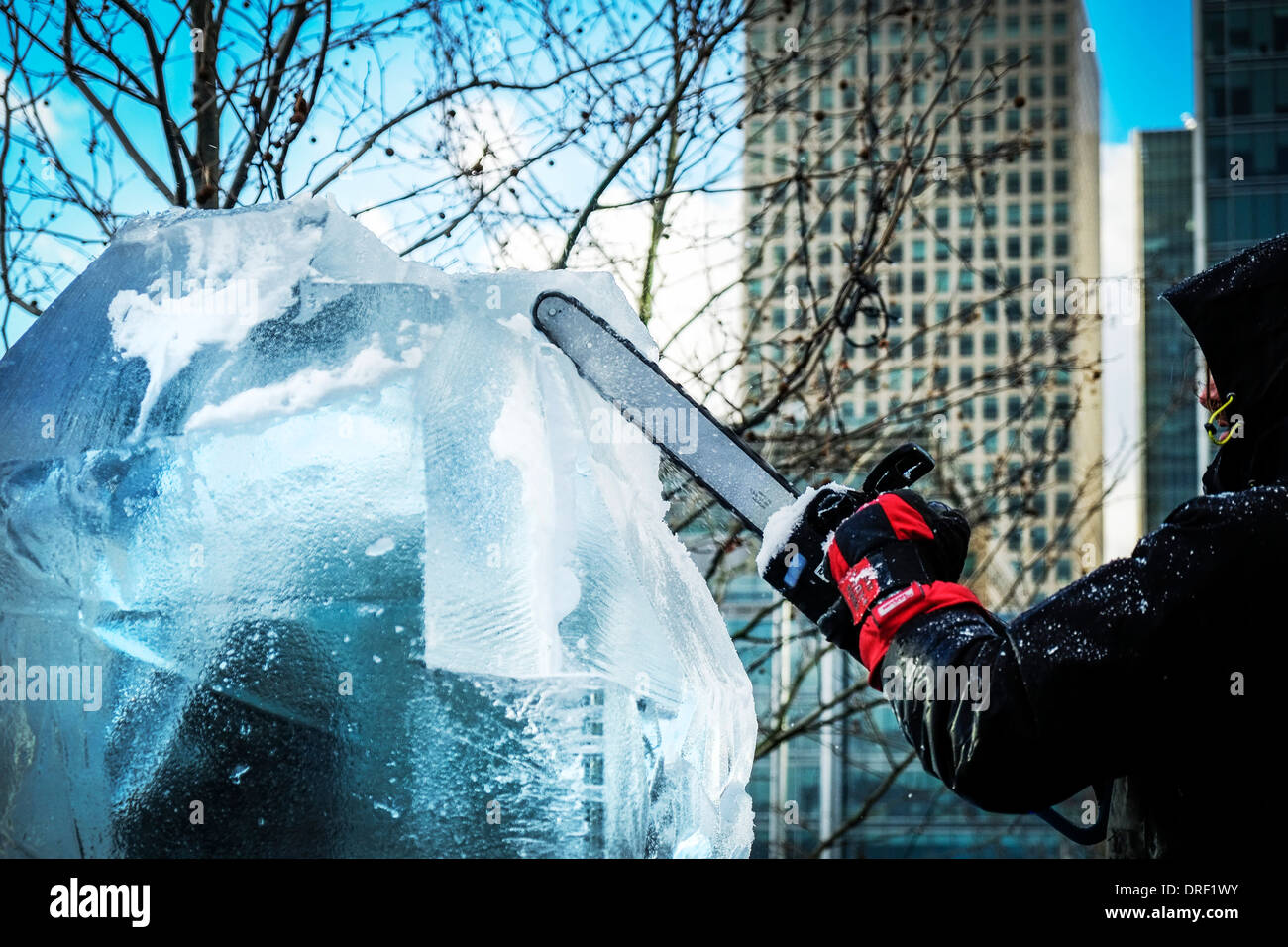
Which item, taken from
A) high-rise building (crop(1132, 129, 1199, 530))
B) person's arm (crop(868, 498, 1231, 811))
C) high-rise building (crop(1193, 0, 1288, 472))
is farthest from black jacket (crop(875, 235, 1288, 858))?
high-rise building (crop(1193, 0, 1288, 472))

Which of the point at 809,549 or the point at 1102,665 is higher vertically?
the point at 809,549

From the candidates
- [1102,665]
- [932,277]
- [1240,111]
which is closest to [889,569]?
[1102,665]

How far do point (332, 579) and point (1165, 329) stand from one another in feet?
38.1

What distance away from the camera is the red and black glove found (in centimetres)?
158

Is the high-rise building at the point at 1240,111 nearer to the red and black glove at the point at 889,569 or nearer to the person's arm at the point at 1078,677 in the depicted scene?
the red and black glove at the point at 889,569

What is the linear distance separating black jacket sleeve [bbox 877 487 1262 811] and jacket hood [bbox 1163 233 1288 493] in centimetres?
22

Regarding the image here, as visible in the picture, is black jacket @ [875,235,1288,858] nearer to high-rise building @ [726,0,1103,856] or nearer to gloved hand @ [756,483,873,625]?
gloved hand @ [756,483,873,625]

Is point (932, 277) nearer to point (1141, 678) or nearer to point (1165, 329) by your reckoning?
point (1165, 329)

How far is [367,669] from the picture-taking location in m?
1.85

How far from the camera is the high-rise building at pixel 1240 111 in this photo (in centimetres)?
4266

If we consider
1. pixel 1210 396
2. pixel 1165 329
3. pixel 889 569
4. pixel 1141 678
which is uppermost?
pixel 1165 329

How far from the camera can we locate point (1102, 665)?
1379mm
